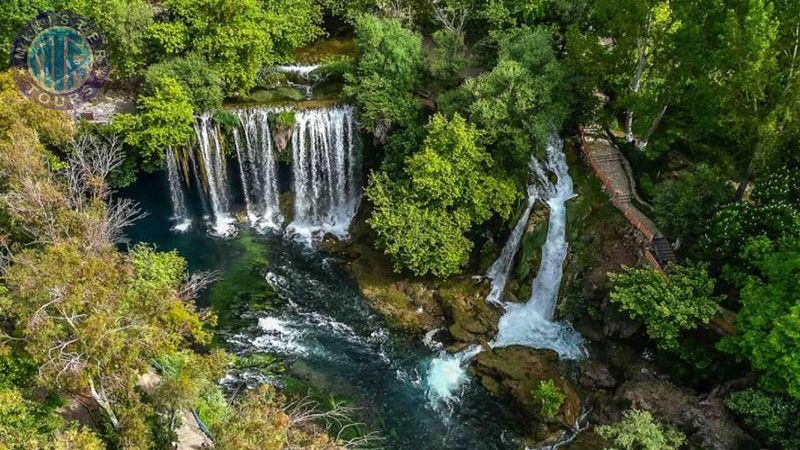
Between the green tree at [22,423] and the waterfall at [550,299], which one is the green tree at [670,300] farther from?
the green tree at [22,423]

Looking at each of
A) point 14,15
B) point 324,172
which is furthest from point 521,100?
point 14,15

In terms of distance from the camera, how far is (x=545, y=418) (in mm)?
24641

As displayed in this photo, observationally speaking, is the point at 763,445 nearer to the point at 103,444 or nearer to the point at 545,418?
the point at 545,418

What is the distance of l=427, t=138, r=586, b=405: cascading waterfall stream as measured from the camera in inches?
1086

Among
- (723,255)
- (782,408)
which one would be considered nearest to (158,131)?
(723,255)

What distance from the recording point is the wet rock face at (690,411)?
21.9 metres

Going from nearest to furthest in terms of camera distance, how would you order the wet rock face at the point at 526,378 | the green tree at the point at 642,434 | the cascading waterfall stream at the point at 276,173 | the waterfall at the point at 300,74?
1. the green tree at the point at 642,434
2. the wet rock face at the point at 526,378
3. the cascading waterfall stream at the point at 276,173
4. the waterfall at the point at 300,74

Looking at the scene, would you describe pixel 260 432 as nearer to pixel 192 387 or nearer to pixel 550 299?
pixel 192 387

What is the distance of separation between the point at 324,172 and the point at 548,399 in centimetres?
1970

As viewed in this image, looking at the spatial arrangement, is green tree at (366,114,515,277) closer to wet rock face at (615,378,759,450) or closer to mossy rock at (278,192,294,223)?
mossy rock at (278,192,294,223)

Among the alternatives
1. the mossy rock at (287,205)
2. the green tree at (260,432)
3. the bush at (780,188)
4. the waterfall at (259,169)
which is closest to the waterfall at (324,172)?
the mossy rock at (287,205)

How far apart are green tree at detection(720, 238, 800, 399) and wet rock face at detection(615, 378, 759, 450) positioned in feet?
7.34

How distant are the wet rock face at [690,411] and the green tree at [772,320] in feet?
7.34

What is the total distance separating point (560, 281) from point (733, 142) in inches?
425
